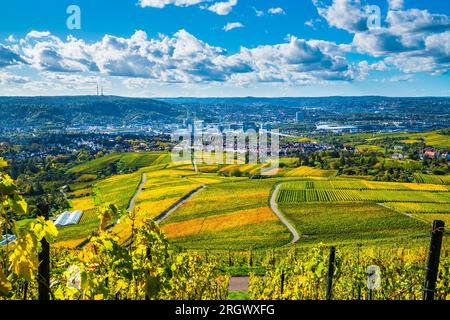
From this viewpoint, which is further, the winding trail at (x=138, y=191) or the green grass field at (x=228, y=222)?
the winding trail at (x=138, y=191)

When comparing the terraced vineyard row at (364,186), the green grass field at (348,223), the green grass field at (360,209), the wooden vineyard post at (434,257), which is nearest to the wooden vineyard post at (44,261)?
the wooden vineyard post at (434,257)

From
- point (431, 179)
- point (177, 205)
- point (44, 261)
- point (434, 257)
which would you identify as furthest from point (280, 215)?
point (44, 261)

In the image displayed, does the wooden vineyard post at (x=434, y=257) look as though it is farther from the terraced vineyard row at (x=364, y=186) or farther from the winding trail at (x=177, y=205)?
the terraced vineyard row at (x=364, y=186)

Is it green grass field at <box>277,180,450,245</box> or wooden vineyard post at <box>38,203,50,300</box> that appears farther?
green grass field at <box>277,180,450,245</box>

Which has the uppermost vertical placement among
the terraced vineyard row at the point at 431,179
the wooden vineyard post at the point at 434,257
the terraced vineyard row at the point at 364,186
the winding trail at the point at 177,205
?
the wooden vineyard post at the point at 434,257

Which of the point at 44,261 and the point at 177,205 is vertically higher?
the point at 44,261

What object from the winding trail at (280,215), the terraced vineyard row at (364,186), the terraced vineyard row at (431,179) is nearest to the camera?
the winding trail at (280,215)

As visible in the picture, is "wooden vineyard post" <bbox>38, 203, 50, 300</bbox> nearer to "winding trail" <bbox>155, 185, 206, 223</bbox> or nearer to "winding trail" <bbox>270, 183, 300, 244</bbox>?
"winding trail" <bbox>270, 183, 300, 244</bbox>

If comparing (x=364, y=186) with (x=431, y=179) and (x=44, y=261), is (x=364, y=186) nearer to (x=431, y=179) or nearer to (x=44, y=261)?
(x=431, y=179)

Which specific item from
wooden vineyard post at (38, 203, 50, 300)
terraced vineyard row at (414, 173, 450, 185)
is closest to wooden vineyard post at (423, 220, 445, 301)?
wooden vineyard post at (38, 203, 50, 300)

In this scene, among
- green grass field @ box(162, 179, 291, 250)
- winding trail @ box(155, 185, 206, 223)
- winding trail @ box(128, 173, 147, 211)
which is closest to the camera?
green grass field @ box(162, 179, 291, 250)

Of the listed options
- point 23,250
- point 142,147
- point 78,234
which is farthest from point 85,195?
point 23,250
